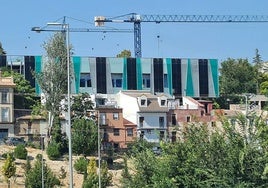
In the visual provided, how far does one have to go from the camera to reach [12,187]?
211 ft

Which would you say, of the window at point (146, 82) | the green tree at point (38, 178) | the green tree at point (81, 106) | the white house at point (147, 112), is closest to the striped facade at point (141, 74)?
the window at point (146, 82)

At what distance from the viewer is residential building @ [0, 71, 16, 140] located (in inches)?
3644

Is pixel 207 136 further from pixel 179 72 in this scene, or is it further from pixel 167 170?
pixel 179 72

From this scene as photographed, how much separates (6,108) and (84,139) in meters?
19.7

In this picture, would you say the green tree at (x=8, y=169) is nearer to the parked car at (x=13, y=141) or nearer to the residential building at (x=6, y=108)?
the parked car at (x=13, y=141)

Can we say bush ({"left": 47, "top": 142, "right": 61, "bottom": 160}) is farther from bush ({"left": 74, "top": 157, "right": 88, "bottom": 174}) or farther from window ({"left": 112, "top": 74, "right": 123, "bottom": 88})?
window ({"left": 112, "top": 74, "right": 123, "bottom": 88})

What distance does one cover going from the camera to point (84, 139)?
252 ft

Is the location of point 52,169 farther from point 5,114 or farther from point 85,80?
point 85,80

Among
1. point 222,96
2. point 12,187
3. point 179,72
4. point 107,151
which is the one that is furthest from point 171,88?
point 12,187

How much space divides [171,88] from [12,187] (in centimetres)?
5344

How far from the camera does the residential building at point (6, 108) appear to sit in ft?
304

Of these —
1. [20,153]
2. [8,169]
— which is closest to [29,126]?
[20,153]

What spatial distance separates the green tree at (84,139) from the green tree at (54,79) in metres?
4.43

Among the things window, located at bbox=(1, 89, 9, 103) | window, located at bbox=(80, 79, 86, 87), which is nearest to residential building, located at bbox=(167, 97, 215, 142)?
window, located at bbox=(80, 79, 86, 87)
